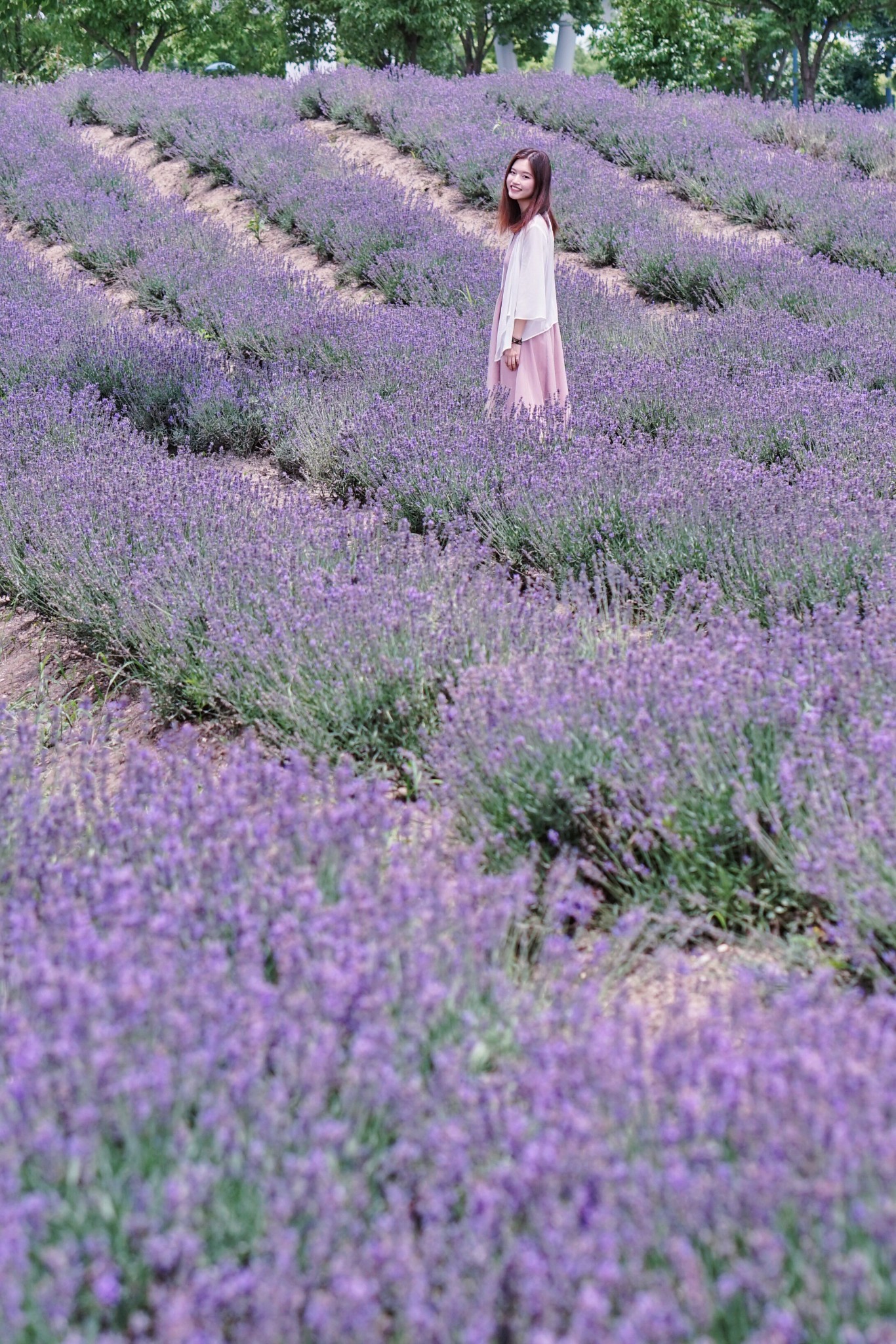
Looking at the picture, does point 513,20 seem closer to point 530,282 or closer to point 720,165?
point 720,165

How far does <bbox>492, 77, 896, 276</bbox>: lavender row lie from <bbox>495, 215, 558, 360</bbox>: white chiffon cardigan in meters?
3.87

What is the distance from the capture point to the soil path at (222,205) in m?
9.31

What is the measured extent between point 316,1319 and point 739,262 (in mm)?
8233

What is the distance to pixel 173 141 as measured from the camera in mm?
12953

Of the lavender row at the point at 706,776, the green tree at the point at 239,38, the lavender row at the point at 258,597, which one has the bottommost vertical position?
the lavender row at the point at 258,597

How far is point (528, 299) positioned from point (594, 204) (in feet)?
17.0

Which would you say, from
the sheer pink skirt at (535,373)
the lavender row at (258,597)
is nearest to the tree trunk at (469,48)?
the sheer pink skirt at (535,373)

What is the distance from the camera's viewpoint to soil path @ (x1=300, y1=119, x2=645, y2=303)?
30.2 ft

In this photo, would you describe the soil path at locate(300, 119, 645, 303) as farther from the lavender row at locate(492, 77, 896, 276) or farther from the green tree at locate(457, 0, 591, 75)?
the green tree at locate(457, 0, 591, 75)

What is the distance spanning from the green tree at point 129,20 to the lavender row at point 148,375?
1745 cm

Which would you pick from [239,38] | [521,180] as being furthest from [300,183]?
[239,38]

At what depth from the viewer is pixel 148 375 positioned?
A: 6.34 m

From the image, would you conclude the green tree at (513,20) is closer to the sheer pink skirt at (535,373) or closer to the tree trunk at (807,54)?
the tree trunk at (807,54)

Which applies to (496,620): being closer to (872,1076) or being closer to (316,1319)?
(872,1076)
